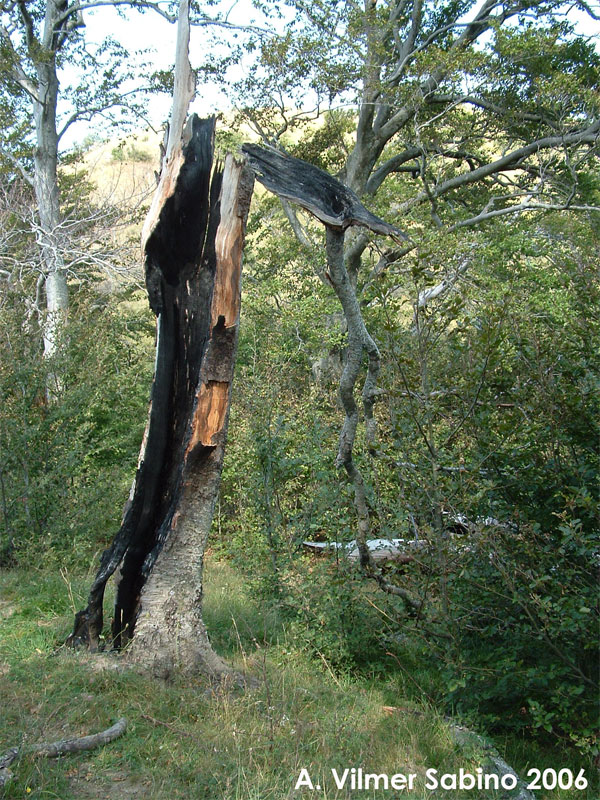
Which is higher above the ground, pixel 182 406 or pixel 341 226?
pixel 341 226

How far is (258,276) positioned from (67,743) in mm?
14643

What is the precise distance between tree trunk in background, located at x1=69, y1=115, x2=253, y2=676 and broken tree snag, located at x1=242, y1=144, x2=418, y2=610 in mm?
219

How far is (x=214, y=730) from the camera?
3.78 meters

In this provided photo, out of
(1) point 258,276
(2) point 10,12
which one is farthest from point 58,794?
(2) point 10,12

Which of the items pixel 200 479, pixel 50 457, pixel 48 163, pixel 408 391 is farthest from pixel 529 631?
pixel 48 163

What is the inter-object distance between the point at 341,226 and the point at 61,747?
333 centimetres

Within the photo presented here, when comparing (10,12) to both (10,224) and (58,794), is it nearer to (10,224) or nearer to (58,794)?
(10,224)

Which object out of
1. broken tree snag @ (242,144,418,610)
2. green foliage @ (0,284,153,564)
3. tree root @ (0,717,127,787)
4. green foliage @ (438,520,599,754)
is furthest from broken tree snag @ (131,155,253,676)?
green foliage @ (0,284,153,564)

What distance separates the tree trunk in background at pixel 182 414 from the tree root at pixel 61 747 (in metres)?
0.70

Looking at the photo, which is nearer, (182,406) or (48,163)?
(182,406)

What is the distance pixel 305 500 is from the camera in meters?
6.14

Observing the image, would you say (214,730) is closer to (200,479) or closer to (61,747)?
(61,747)

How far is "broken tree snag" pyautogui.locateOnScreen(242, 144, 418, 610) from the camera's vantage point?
4305 millimetres

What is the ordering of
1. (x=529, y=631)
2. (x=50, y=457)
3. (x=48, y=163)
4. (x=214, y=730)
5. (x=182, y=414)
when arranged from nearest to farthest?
(x=214, y=730), (x=529, y=631), (x=182, y=414), (x=50, y=457), (x=48, y=163)
